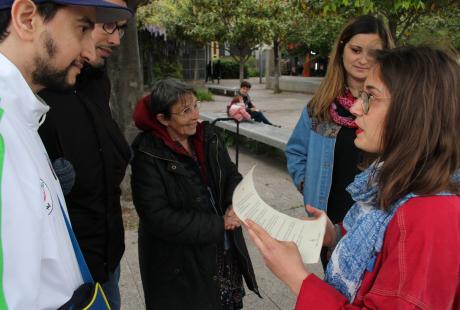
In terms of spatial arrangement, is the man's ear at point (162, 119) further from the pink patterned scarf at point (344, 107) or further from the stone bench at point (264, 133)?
the stone bench at point (264, 133)

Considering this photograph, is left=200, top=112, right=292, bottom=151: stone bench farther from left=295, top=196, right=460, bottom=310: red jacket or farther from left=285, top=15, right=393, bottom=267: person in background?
left=295, top=196, right=460, bottom=310: red jacket

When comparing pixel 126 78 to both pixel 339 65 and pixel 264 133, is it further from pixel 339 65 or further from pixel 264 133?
pixel 264 133

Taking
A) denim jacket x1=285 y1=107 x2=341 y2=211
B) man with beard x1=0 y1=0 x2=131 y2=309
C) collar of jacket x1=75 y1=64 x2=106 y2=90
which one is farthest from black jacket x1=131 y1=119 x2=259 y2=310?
man with beard x1=0 y1=0 x2=131 y2=309

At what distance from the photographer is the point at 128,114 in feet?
15.0

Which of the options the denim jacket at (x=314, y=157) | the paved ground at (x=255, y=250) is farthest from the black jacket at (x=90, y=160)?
the paved ground at (x=255, y=250)

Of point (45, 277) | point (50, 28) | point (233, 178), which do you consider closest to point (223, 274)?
point (233, 178)

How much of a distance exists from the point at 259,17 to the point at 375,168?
50.2 feet

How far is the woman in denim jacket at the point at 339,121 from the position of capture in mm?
2295

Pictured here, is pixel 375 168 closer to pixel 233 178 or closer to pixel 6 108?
pixel 6 108

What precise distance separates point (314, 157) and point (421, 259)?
4.66 ft

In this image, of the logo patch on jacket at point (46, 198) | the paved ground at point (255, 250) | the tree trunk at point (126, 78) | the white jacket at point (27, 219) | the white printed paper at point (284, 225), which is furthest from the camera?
the tree trunk at point (126, 78)

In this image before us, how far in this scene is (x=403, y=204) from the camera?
1.06m

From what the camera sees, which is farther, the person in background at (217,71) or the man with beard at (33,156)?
the person in background at (217,71)

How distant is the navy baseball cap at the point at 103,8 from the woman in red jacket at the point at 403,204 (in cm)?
85
